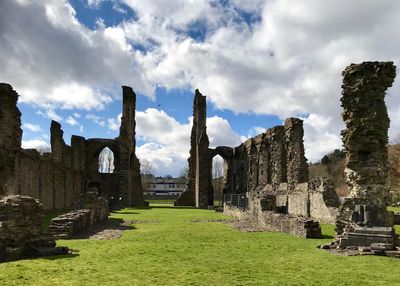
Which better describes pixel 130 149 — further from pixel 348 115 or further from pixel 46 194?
pixel 348 115

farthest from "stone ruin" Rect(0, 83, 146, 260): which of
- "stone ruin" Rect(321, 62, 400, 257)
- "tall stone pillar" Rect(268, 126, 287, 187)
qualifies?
"tall stone pillar" Rect(268, 126, 287, 187)

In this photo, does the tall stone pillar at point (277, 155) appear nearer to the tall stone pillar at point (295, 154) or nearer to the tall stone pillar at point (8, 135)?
the tall stone pillar at point (295, 154)

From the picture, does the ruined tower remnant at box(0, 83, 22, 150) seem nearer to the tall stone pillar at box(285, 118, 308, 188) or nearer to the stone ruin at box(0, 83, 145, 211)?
the stone ruin at box(0, 83, 145, 211)

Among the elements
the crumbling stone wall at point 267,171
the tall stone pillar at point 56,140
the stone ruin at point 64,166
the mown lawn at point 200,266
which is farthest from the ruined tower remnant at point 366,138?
the tall stone pillar at point 56,140

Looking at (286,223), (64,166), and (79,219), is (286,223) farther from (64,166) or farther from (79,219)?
(64,166)

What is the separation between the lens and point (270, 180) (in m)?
36.3

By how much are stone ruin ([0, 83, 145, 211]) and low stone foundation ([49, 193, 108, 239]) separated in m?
1.19

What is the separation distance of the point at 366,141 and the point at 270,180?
24.1 meters

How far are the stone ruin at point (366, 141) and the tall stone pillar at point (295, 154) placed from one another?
15.9 meters

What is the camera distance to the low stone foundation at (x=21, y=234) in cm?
915

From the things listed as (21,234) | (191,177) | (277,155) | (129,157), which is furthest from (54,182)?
(21,234)

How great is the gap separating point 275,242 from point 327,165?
213ft

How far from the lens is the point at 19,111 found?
19.4m

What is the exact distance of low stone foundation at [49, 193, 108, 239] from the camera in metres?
13.5
